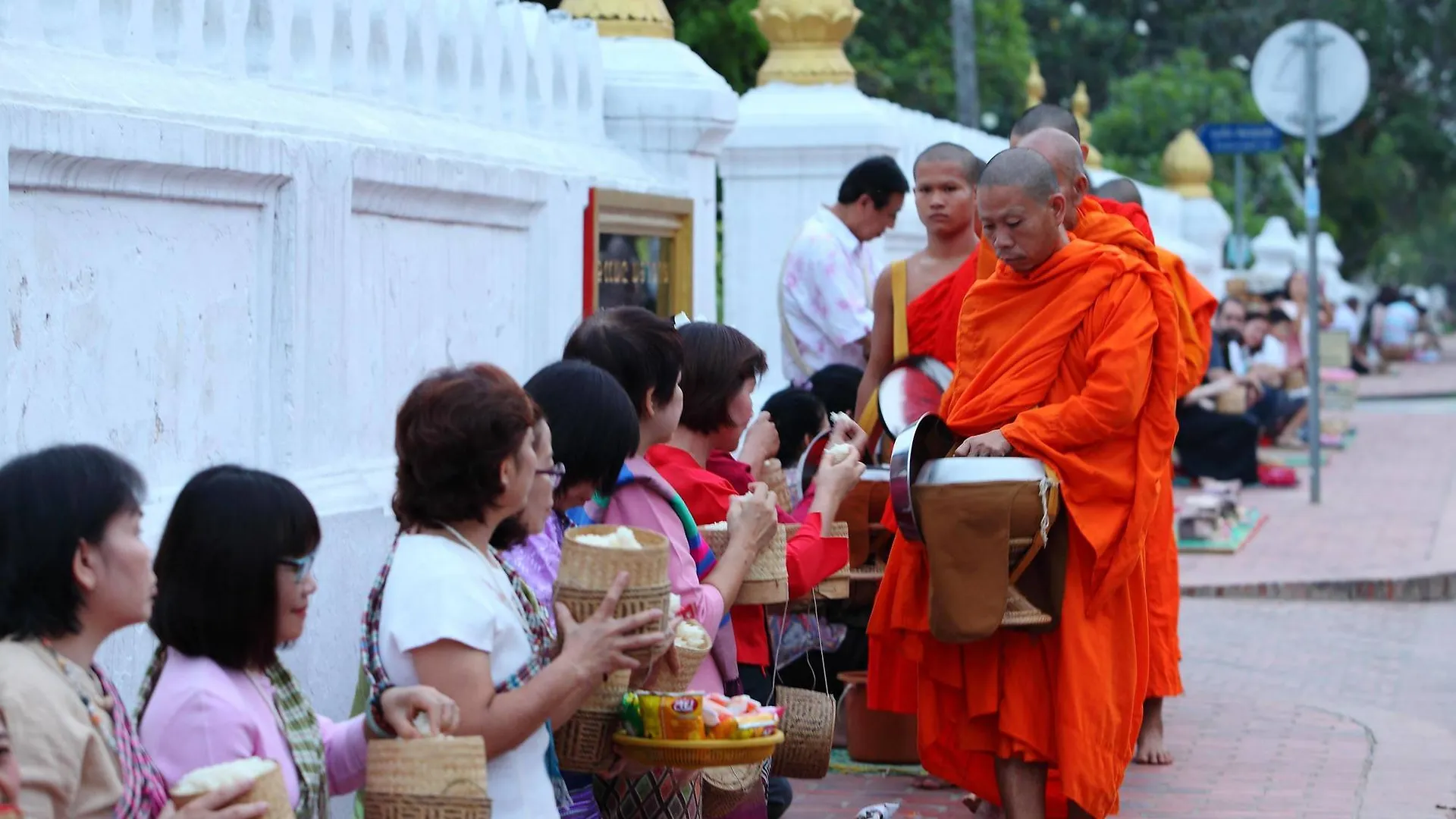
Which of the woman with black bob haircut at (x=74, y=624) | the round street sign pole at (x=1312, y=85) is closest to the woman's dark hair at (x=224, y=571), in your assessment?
the woman with black bob haircut at (x=74, y=624)

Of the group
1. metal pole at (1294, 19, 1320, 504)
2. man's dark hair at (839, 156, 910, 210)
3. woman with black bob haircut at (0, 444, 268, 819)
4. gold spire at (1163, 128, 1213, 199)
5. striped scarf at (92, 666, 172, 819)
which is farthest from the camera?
gold spire at (1163, 128, 1213, 199)

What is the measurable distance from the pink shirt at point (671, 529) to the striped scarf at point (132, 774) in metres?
1.24

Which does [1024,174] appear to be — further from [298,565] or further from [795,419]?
[298,565]

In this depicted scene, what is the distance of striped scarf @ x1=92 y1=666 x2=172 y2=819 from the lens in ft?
8.36

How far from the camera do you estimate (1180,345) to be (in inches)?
204

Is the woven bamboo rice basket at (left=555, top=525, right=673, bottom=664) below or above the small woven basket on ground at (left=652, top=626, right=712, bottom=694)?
above

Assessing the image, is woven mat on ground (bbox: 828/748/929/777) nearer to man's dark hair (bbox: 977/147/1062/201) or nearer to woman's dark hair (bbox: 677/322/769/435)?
man's dark hair (bbox: 977/147/1062/201)

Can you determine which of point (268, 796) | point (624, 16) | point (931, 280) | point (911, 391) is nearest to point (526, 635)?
point (268, 796)

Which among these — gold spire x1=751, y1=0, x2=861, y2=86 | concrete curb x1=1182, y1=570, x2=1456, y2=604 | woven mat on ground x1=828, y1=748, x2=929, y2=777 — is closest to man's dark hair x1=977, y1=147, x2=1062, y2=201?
woven mat on ground x1=828, y1=748, x2=929, y2=777

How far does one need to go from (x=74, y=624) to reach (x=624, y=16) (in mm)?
4717

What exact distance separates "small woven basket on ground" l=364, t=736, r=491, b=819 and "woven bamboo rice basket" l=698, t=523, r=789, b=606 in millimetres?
1299

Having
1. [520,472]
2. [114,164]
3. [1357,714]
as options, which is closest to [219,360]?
[114,164]

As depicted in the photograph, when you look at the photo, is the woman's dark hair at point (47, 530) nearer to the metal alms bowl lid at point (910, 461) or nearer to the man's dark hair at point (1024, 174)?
the metal alms bowl lid at point (910, 461)

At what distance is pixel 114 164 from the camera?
3830 mm
